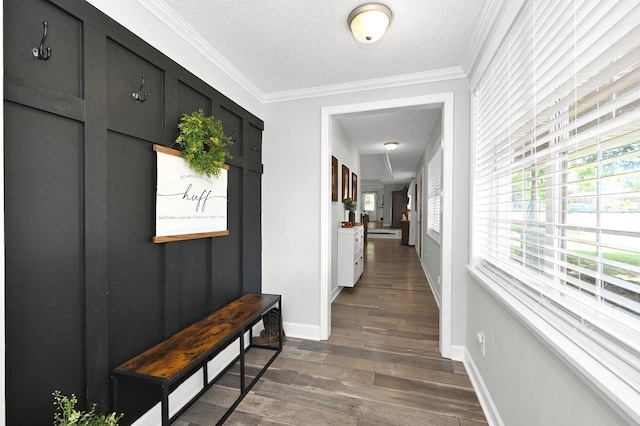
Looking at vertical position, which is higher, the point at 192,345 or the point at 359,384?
the point at 192,345

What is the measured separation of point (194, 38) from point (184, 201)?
1119 mm

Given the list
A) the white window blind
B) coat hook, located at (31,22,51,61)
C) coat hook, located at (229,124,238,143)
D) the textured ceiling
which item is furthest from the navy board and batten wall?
the white window blind

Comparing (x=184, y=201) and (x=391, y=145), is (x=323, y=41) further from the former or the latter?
(x=391, y=145)

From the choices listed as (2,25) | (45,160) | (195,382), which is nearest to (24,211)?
(45,160)

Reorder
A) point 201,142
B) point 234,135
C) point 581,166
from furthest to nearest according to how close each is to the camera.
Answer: point 234,135, point 201,142, point 581,166

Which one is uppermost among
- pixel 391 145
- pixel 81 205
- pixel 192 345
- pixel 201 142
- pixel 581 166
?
pixel 391 145

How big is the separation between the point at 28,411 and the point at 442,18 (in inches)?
111

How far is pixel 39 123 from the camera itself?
1.15m

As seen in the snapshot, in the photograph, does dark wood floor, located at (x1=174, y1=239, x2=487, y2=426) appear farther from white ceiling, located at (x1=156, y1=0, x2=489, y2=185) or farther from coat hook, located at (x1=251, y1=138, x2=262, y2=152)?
white ceiling, located at (x1=156, y1=0, x2=489, y2=185)

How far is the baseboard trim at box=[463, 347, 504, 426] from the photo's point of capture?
164 centimetres

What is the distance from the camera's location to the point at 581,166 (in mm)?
967

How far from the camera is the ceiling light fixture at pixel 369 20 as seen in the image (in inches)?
64.1

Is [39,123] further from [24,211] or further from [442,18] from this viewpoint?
[442,18]

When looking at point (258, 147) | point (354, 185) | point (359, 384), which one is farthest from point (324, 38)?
point (354, 185)
